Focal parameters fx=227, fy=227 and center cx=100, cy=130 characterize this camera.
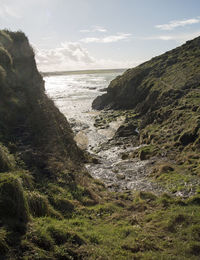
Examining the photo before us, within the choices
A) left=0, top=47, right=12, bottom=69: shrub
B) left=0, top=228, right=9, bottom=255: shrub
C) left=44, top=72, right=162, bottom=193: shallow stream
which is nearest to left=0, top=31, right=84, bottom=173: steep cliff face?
left=0, top=47, right=12, bottom=69: shrub

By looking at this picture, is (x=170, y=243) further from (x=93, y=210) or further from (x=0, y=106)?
(x=0, y=106)

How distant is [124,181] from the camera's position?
26.0 metres

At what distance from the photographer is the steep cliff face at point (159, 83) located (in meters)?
55.8

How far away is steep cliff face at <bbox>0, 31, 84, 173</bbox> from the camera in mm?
17344

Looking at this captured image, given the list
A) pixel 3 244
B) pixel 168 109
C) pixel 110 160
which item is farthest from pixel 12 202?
pixel 168 109

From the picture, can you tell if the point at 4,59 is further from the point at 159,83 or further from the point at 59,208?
the point at 159,83

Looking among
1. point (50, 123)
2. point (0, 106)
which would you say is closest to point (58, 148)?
point (50, 123)

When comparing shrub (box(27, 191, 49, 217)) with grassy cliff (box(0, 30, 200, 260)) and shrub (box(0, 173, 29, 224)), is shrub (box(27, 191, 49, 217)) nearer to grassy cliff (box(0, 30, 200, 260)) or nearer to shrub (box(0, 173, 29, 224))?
grassy cliff (box(0, 30, 200, 260))

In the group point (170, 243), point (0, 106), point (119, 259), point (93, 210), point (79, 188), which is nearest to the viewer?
point (119, 259)

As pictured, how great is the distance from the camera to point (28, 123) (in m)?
21.3

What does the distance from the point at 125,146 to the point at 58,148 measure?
23.5m

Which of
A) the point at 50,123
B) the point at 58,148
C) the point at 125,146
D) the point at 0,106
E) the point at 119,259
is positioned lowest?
the point at 125,146

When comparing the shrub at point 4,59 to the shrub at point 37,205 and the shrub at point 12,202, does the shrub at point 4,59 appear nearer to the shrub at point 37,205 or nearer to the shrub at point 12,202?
the shrub at point 37,205

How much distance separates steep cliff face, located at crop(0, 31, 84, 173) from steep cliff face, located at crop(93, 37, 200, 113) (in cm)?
3399
